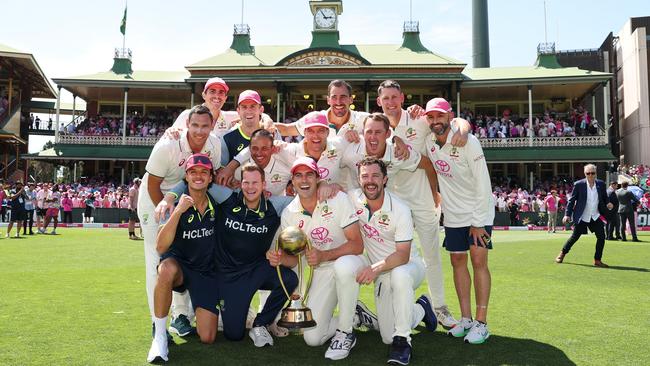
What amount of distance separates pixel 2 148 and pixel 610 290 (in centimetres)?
4594

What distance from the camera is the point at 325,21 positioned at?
119ft

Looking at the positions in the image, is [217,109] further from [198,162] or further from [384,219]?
[384,219]

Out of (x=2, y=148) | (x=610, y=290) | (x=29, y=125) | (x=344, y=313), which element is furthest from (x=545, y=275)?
(x=29, y=125)

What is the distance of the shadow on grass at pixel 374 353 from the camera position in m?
4.11

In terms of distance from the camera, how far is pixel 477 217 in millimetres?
5035

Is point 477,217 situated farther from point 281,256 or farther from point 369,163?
point 281,256

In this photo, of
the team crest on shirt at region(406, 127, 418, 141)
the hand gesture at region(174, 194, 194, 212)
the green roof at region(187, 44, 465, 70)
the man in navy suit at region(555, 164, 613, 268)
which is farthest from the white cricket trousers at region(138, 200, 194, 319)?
the green roof at region(187, 44, 465, 70)

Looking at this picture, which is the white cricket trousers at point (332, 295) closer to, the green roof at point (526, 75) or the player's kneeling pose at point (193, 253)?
the player's kneeling pose at point (193, 253)

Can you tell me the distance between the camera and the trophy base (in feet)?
14.2

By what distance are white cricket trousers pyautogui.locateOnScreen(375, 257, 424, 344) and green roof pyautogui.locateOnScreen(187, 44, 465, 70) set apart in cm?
2809

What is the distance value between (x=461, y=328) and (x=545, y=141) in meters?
30.3

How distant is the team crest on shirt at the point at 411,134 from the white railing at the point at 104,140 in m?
30.7

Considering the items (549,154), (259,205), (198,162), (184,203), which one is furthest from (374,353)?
(549,154)

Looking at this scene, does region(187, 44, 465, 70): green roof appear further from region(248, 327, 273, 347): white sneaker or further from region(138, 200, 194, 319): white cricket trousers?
region(248, 327, 273, 347): white sneaker
